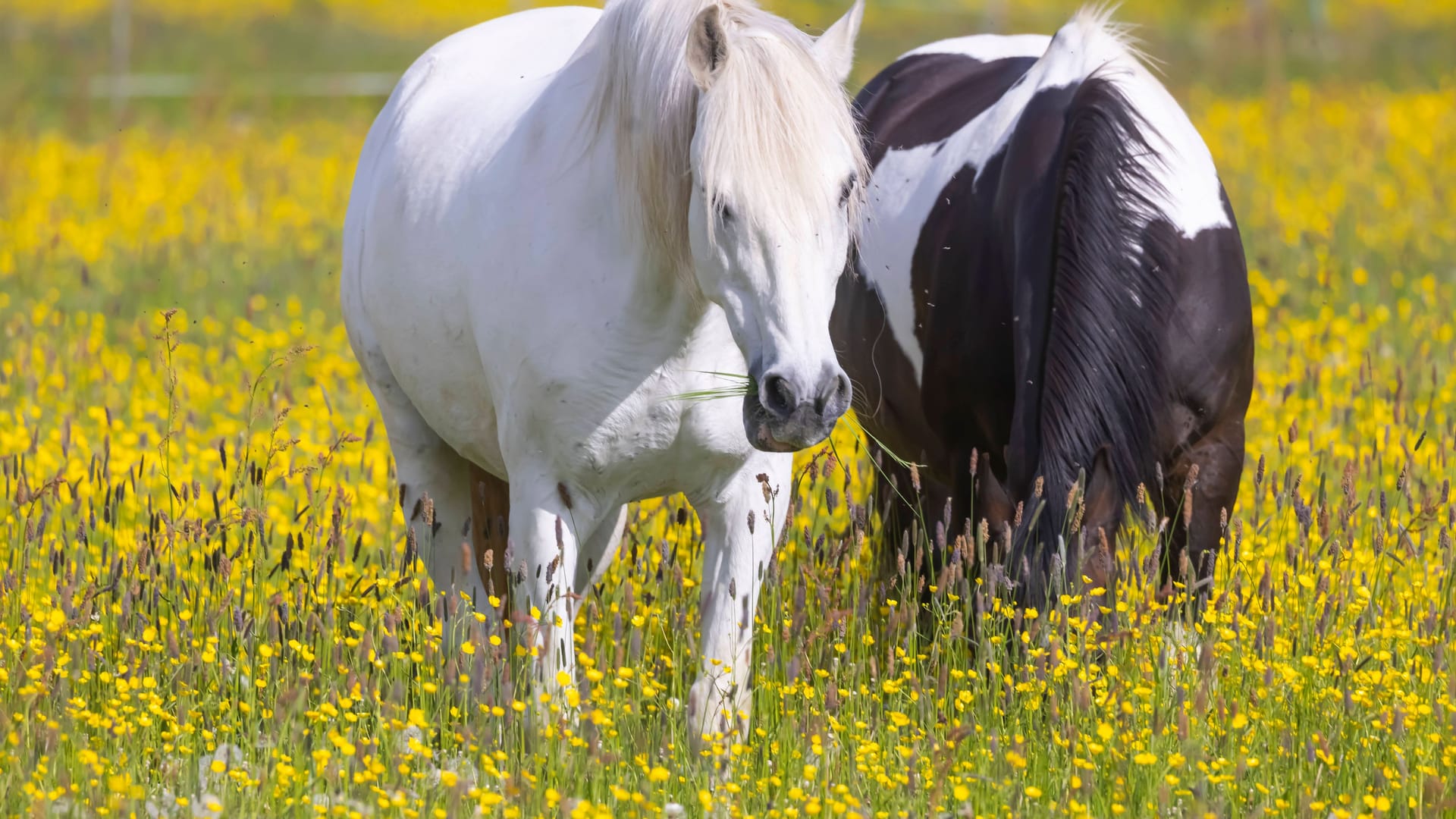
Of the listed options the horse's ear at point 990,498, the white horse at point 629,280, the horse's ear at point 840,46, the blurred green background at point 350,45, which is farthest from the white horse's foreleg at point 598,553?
the blurred green background at point 350,45

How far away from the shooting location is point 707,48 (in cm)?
300

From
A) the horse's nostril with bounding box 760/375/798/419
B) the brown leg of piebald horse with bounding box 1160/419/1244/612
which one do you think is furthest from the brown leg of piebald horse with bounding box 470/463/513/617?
→ the brown leg of piebald horse with bounding box 1160/419/1244/612

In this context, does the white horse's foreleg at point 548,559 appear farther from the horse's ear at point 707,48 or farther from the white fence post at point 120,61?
the white fence post at point 120,61

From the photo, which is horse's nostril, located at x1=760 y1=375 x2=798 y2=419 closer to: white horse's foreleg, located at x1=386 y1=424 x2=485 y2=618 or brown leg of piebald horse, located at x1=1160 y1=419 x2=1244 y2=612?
brown leg of piebald horse, located at x1=1160 y1=419 x2=1244 y2=612

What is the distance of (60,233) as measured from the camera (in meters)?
10.1

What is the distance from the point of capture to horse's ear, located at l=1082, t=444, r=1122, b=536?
343 centimetres

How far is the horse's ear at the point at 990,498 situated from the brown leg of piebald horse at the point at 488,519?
1.34m

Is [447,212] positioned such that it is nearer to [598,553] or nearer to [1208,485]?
[598,553]

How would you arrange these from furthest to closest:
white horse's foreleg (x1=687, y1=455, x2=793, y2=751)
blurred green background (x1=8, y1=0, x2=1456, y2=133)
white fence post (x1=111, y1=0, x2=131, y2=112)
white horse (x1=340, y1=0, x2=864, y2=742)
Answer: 1. blurred green background (x1=8, y1=0, x2=1456, y2=133)
2. white fence post (x1=111, y1=0, x2=131, y2=112)
3. white horse's foreleg (x1=687, y1=455, x2=793, y2=751)
4. white horse (x1=340, y1=0, x2=864, y2=742)

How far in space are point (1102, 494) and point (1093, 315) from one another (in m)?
0.40

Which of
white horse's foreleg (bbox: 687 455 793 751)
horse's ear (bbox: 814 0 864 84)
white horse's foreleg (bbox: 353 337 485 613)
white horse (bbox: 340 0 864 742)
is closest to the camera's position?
white horse (bbox: 340 0 864 742)

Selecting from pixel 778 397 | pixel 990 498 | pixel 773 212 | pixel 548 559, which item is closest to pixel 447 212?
pixel 548 559

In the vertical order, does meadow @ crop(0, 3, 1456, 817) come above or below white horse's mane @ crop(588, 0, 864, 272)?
below

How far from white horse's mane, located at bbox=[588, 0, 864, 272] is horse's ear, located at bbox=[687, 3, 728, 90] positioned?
0.02 m
